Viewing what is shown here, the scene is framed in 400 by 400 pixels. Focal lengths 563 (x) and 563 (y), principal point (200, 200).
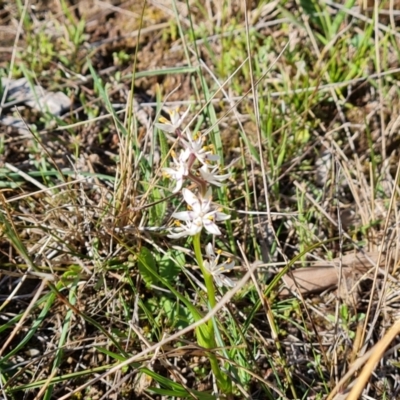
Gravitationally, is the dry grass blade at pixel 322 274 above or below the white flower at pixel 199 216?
below

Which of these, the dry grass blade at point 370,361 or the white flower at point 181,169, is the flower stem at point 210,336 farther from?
the dry grass blade at point 370,361

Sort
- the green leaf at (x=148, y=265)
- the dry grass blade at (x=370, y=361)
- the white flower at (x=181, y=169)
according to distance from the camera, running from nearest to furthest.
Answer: the dry grass blade at (x=370, y=361) < the white flower at (x=181, y=169) < the green leaf at (x=148, y=265)

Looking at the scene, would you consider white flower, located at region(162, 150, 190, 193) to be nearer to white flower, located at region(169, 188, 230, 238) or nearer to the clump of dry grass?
white flower, located at region(169, 188, 230, 238)

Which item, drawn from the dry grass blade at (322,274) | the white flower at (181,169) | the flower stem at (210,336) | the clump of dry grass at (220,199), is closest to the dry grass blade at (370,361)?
the clump of dry grass at (220,199)

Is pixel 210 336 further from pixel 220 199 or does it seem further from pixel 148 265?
pixel 220 199

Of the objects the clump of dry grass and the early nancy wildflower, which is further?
the clump of dry grass

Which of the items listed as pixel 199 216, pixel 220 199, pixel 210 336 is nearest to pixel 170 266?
pixel 220 199

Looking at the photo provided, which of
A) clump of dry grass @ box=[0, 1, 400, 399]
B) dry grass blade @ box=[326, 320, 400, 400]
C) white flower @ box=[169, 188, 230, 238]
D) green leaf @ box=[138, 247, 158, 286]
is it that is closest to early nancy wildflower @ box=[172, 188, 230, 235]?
white flower @ box=[169, 188, 230, 238]

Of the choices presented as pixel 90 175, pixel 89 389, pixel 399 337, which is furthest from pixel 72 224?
pixel 399 337
